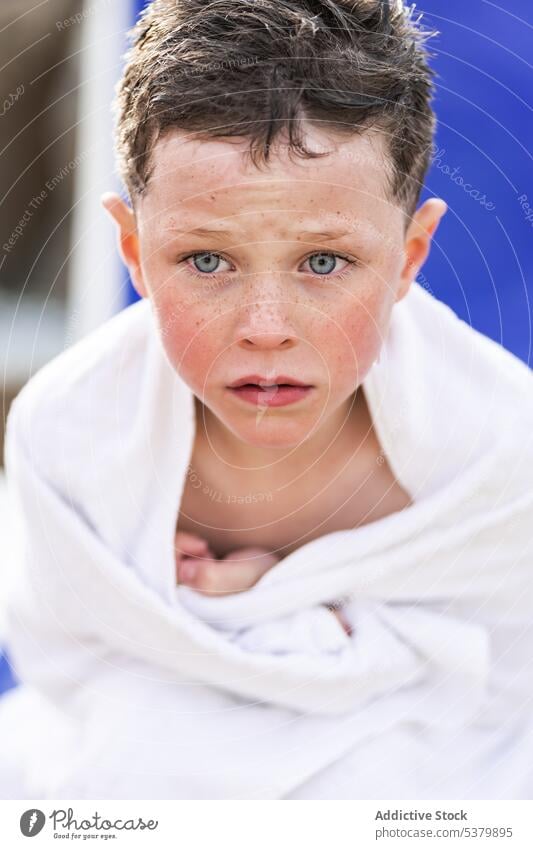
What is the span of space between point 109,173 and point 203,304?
0.37 m

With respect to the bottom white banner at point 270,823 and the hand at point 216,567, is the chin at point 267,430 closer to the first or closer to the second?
the hand at point 216,567

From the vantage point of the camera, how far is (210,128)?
25.1 inches

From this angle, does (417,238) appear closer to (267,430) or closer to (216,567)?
(267,430)

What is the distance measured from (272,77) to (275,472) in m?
0.33

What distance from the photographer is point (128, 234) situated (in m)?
0.74

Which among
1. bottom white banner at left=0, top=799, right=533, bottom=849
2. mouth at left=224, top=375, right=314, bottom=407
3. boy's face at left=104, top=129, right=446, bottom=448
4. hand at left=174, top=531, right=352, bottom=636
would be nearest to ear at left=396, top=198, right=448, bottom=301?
boy's face at left=104, top=129, right=446, bottom=448

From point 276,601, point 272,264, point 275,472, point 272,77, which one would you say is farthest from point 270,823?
point 272,77

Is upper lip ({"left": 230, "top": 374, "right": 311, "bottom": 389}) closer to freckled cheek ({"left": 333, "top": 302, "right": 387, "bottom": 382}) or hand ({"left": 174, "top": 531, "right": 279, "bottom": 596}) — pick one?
freckled cheek ({"left": 333, "top": 302, "right": 387, "bottom": 382})

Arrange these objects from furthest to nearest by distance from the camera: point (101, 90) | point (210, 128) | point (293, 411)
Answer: point (101, 90)
point (293, 411)
point (210, 128)

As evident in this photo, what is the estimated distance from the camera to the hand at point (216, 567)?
A: 0.80 metres

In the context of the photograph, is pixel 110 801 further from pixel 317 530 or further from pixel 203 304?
pixel 203 304

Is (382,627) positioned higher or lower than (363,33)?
lower

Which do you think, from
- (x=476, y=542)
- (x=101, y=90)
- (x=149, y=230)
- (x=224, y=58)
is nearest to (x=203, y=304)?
(x=149, y=230)

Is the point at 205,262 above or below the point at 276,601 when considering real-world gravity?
above
